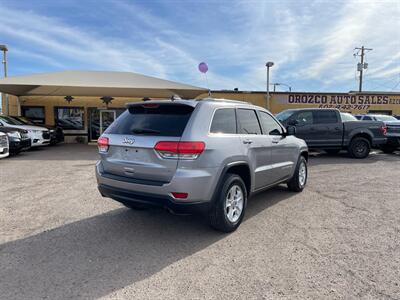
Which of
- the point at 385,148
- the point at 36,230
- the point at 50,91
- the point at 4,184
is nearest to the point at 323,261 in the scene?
the point at 36,230

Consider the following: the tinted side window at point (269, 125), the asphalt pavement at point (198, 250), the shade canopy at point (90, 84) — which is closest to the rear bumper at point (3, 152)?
the asphalt pavement at point (198, 250)

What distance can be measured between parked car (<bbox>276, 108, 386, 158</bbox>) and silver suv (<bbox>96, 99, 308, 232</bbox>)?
307 inches

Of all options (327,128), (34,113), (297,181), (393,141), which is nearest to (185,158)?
(297,181)

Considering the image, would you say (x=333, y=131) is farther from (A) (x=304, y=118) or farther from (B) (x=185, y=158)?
(B) (x=185, y=158)

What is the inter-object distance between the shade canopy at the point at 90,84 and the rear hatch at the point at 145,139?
36.1 ft

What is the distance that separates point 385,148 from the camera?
14.4m

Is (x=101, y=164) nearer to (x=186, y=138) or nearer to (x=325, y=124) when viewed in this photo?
(x=186, y=138)

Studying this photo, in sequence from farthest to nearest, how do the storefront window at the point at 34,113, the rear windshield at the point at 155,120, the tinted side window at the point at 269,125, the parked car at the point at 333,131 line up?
1. the storefront window at the point at 34,113
2. the parked car at the point at 333,131
3. the tinted side window at the point at 269,125
4. the rear windshield at the point at 155,120

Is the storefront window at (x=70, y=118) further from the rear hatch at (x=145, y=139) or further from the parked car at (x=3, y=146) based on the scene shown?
the rear hatch at (x=145, y=139)

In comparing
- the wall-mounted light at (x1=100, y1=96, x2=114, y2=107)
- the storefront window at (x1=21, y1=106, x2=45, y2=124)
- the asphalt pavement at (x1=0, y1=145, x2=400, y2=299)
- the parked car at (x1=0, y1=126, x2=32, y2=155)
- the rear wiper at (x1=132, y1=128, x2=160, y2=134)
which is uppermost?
the wall-mounted light at (x1=100, y1=96, x2=114, y2=107)

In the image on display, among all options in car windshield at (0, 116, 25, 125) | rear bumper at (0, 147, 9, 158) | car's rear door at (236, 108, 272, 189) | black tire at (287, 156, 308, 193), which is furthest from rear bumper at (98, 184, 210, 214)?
car windshield at (0, 116, 25, 125)

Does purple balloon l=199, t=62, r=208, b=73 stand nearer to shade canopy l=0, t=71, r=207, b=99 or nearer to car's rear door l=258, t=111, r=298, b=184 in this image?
shade canopy l=0, t=71, r=207, b=99

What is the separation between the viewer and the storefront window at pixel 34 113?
20.3m

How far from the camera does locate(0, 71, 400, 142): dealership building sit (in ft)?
50.7
